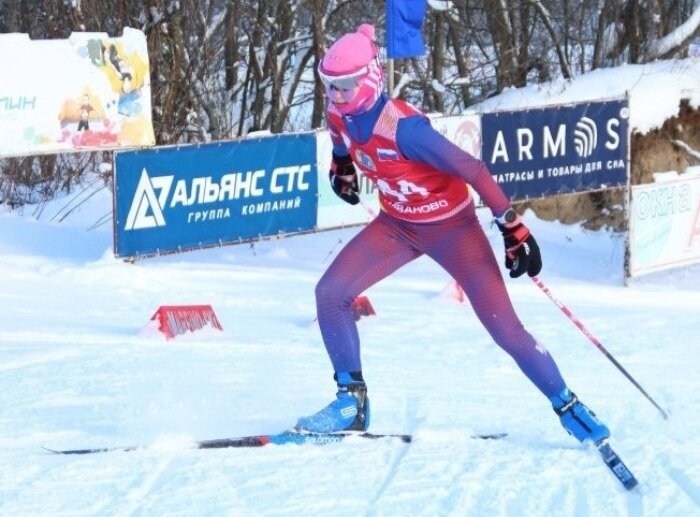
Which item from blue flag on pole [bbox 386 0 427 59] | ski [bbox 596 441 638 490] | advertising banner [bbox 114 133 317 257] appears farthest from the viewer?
blue flag on pole [bbox 386 0 427 59]

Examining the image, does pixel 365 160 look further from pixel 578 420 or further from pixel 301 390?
pixel 301 390

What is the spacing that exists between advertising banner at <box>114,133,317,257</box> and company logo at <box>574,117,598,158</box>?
2.86 meters

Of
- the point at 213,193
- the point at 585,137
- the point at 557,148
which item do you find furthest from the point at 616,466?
the point at 585,137

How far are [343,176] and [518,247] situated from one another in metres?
1.17

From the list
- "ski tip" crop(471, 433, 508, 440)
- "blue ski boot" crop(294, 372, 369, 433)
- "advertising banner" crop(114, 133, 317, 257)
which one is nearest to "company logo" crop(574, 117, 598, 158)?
"advertising banner" crop(114, 133, 317, 257)

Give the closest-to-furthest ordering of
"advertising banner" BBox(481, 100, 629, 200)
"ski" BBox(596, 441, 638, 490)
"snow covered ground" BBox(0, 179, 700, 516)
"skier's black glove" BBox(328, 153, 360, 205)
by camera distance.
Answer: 1. "snow covered ground" BBox(0, 179, 700, 516)
2. "ski" BBox(596, 441, 638, 490)
3. "skier's black glove" BBox(328, 153, 360, 205)
4. "advertising banner" BBox(481, 100, 629, 200)

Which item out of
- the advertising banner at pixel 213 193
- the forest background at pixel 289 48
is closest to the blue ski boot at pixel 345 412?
the advertising banner at pixel 213 193

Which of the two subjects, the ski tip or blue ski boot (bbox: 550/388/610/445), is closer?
blue ski boot (bbox: 550/388/610/445)

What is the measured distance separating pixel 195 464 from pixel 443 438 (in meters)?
1.11

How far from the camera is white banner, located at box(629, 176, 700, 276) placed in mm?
10406

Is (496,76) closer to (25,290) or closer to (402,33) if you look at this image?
(402,33)

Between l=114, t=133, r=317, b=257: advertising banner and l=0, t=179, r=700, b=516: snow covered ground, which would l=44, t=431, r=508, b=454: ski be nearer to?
l=0, t=179, r=700, b=516: snow covered ground

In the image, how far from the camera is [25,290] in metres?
9.13

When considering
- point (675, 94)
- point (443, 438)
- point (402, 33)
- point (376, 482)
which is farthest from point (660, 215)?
point (376, 482)
